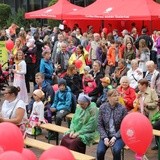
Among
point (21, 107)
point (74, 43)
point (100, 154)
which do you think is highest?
point (21, 107)

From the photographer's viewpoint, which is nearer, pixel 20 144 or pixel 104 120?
pixel 20 144

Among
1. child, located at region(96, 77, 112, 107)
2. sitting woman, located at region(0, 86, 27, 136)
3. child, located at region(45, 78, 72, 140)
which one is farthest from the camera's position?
child, located at region(96, 77, 112, 107)

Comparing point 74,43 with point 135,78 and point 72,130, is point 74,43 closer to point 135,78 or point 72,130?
point 135,78

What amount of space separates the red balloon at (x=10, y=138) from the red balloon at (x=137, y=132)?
5.83 ft

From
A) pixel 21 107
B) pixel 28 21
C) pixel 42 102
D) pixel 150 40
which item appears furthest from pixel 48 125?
pixel 28 21

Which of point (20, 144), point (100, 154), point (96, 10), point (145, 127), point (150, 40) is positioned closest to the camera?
point (20, 144)

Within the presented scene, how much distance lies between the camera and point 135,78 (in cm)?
1295

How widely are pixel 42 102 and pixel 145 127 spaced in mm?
4139

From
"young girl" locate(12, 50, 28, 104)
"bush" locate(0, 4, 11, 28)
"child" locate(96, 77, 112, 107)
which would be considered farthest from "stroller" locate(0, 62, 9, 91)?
"bush" locate(0, 4, 11, 28)

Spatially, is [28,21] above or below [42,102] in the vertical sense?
below

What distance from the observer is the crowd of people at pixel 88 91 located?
9094 mm

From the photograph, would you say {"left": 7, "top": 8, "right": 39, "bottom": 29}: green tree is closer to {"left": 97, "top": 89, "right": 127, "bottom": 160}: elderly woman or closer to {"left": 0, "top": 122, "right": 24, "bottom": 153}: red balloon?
{"left": 97, "top": 89, "right": 127, "bottom": 160}: elderly woman

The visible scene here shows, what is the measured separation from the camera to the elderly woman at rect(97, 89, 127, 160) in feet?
29.3

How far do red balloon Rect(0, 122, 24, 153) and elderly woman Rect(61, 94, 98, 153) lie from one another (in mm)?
2466
